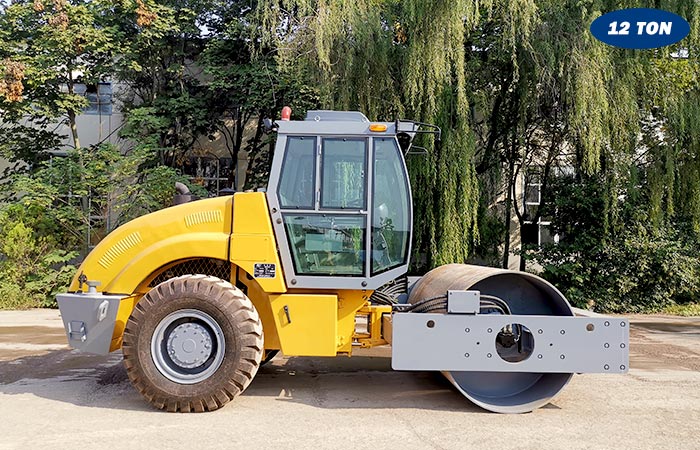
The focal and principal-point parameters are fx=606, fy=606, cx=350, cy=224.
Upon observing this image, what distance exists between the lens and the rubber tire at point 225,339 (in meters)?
5.49

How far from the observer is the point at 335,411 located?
5672 millimetres

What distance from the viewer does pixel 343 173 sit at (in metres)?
5.95

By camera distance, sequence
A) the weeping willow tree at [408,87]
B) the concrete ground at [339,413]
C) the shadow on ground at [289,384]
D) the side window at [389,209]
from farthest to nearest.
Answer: the weeping willow tree at [408,87], the shadow on ground at [289,384], the side window at [389,209], the concrete ground at [339,413]

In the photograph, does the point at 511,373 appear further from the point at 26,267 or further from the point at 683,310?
the point at 26,267

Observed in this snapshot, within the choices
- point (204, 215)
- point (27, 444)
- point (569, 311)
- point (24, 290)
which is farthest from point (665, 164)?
point (24, 290)

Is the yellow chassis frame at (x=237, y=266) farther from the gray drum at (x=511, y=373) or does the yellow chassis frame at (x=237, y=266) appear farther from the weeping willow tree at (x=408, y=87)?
the weeping willow tree at (x=408, y=87)

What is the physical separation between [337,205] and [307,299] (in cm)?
95

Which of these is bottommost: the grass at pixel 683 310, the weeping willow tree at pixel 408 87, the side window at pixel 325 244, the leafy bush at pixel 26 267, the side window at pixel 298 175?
the grass at pixel 683 310

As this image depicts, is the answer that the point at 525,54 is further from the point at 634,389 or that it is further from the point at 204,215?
the point at 204,215

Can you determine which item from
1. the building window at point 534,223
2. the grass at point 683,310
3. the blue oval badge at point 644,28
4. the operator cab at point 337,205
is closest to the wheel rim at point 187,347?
the operator cab at point 337,205

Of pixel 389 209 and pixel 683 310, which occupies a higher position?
pixel 389 209

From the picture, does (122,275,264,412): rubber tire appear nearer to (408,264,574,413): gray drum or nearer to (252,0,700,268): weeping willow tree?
(408,264,574,413): gray drum

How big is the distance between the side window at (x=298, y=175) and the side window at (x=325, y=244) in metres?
0.15

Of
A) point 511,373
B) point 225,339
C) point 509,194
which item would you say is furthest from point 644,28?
point 225,339
